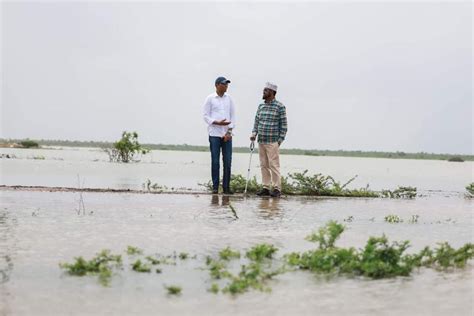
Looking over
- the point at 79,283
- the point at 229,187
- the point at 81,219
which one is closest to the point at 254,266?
the point at 79,283

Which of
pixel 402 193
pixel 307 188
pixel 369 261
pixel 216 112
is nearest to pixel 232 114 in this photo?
pixel 216 112

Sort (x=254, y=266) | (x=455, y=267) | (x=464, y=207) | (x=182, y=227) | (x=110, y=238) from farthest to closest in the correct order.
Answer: (x=464, y=207) < (x=182, y=227) < (x=110, y=238) < (x=455, y=267) < (x=254, y=266)

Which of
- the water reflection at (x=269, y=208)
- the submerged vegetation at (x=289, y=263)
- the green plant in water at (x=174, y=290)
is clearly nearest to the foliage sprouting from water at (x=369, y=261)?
the submerged vegetation at (x=289, y=263)

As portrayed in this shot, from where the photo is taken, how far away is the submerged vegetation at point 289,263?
548 centimetres

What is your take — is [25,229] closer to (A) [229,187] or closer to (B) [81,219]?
(B) [81,219]

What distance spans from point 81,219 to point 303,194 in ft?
22.4

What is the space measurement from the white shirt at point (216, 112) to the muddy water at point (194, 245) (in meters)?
1.27

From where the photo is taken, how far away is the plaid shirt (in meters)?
13.4

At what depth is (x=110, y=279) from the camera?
5.42 m

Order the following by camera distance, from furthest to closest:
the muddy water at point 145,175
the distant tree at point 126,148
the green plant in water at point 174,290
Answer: the distant tree at point 126,148 → the muddy water at point 145,175 → the green plant in water at point 174,290

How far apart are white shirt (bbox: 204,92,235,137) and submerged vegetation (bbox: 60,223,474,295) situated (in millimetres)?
6787

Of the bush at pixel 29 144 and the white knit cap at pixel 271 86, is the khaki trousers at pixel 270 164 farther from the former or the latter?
the bush at pixel 29 144

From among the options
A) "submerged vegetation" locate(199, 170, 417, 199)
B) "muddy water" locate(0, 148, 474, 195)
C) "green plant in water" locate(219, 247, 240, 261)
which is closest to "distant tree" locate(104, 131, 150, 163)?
"muddy water" locate(0, 148, 474, 195)

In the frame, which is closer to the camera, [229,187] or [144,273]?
[144,273]
